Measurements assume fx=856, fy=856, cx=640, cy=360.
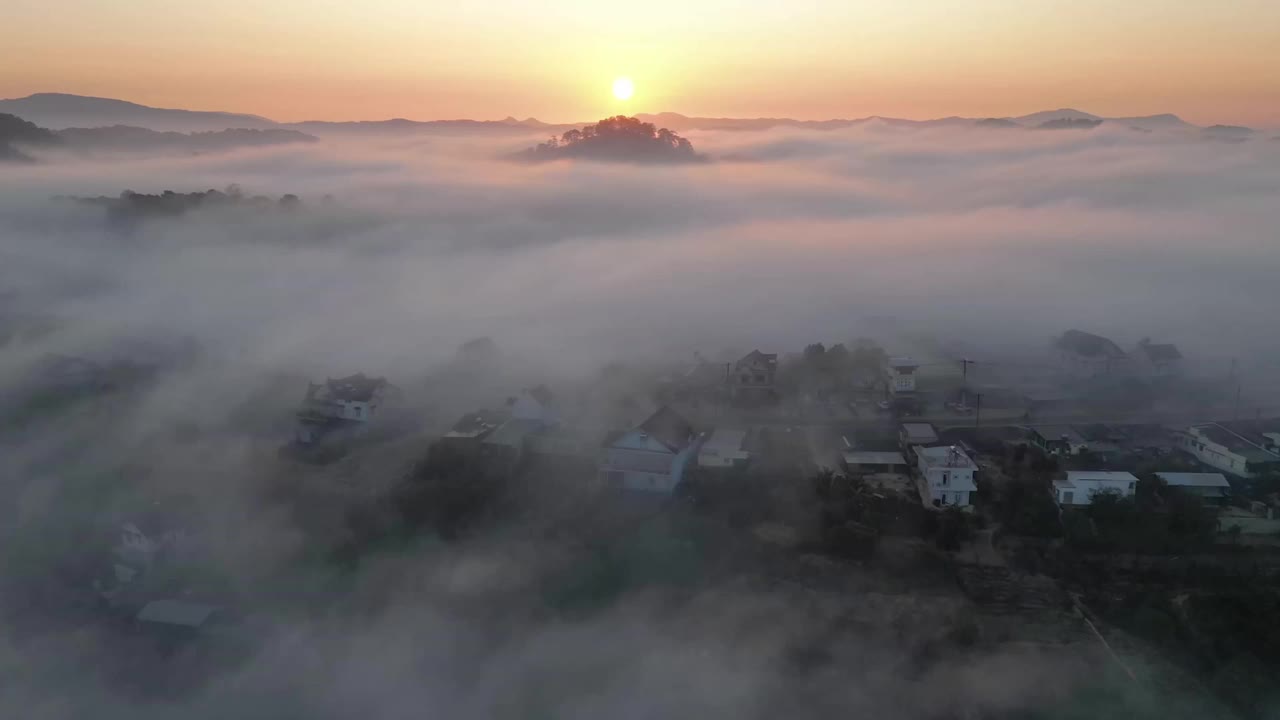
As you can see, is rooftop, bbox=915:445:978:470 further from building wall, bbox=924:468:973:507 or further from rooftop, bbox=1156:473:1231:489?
rooftop, bbox=1156:473:1231:489

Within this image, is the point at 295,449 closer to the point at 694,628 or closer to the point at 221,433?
the point at 221,433

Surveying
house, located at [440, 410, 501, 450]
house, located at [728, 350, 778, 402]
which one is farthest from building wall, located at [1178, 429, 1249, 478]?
house, located at [440, 410, 501, 450]

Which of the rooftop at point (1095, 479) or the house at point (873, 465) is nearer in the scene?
the rooftop at point (1095, 479)

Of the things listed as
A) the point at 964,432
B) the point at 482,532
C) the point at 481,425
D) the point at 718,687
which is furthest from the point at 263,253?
the point at 718,687

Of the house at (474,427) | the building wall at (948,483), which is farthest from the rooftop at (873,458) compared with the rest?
the house at (474,427)

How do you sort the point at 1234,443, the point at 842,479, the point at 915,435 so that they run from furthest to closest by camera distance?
1. the point at 915,435
2. the point at 1234,443
3. the point at 842,479

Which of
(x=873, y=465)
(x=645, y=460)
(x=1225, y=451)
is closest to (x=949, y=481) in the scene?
(x=873, y=465)

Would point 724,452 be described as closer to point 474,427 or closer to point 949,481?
point 949,481

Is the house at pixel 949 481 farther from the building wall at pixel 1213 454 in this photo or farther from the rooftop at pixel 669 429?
the building wall at pixel 1213 454
